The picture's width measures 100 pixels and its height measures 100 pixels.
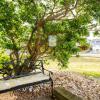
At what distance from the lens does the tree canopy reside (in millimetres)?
7219

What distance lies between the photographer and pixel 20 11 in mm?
7523

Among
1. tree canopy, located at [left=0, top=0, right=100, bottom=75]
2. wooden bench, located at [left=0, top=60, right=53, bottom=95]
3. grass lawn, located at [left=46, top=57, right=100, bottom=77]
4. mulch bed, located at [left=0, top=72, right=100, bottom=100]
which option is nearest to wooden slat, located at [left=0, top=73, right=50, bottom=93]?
wooden bench, located at [left=0, top=60, right=53, bottom=95]

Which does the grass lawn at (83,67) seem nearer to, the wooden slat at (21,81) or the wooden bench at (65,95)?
the wooden slat at (21,81)

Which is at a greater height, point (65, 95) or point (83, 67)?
point (65, 95)

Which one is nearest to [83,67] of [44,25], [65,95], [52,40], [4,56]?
[4,56]

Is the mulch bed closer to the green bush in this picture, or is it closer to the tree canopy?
the tree canopy

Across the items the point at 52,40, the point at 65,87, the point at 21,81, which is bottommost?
the point at 65,87

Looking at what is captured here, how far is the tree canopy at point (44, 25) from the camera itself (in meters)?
7.22

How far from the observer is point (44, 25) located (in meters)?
7.57

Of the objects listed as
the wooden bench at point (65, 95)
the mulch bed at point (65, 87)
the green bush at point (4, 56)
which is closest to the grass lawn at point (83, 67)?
the mulch bed at point (65, 87)

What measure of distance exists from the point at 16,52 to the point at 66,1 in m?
2.75

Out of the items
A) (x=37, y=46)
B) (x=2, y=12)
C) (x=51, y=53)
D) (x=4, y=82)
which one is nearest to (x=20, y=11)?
(x=2, y=12)

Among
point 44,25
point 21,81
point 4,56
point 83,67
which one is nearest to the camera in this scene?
point 21,81

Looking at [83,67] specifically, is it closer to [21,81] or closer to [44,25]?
[44,25]
